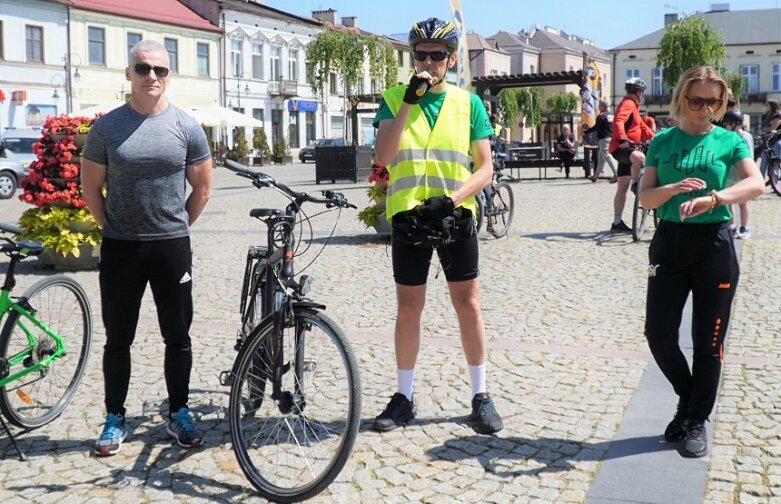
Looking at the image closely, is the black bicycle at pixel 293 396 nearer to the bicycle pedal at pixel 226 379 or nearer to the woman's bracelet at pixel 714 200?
the bicycle pedal at pixel 226 379

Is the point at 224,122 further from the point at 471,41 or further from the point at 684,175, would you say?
the point at 471,41

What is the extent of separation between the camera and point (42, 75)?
41594 millimetres

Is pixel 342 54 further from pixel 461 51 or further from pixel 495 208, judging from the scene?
pixel 461 51

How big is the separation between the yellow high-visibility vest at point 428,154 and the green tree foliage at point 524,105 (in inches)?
2857

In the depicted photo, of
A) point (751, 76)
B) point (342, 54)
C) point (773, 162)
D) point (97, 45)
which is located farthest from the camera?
point (751, 76)

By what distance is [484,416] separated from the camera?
14.4ft

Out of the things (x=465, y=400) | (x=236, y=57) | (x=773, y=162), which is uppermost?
(x=236, y=57)

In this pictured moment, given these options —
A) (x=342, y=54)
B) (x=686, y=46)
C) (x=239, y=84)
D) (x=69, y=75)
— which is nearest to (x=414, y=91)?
(x=69, y=75)

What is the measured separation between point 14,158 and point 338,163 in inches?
341

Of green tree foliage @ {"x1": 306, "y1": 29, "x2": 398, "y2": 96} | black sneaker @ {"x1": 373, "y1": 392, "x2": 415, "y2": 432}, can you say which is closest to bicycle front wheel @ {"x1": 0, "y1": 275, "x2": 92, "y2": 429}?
black sneaker @ {"x1": 373, "y1": 392, "x2": 415, "y2": 432}

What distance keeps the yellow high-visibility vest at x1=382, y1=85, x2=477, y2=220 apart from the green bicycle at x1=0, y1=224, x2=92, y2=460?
5.51ft

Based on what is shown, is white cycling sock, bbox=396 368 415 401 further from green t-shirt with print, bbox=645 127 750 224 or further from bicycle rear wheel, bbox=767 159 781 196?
bicycle rear wheel, bbox=767 159 781 196

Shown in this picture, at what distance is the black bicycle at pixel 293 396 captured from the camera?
3.61m

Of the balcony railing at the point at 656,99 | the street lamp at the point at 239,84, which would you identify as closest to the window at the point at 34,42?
the street lamp at the point at 239,84
